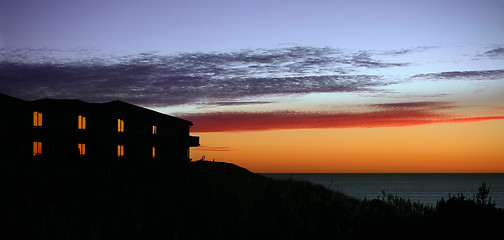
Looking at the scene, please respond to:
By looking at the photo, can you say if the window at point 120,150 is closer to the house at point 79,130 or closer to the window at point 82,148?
the house at point 79,130

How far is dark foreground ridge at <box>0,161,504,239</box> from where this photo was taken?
17463mm

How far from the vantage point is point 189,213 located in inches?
820

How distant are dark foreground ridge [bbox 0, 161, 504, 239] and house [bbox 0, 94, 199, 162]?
13.5 metres

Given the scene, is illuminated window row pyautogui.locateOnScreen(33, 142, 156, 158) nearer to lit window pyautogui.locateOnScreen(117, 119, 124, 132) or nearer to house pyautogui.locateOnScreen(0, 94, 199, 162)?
house pyautogui.locateOnScreen(0, 94, 199, 162)

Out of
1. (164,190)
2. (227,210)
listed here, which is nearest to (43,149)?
(164,190)

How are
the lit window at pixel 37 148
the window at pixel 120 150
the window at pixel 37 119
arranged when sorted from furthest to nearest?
the window at pixel 120 150, the window at pixel 37 119, the lit window at pixel 37 148

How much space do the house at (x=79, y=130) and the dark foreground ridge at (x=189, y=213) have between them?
13459 millimetres

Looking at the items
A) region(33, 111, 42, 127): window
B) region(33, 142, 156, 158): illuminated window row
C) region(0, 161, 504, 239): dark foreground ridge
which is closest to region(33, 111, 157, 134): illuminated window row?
region(33, 111, 42, 127): window

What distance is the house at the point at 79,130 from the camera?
39562 millimetres

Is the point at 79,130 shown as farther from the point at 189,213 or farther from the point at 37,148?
the point at 189,213

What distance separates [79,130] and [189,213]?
22401 mm

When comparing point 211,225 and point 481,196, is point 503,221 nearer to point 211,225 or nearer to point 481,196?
point 481,196

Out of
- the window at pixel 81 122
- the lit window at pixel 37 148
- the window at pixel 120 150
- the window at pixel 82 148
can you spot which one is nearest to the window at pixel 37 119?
the lit window at pixel 37 148

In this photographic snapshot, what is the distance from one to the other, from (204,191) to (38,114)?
79.9 feet
